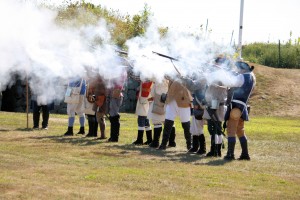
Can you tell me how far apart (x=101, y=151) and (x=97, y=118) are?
10.9 feet

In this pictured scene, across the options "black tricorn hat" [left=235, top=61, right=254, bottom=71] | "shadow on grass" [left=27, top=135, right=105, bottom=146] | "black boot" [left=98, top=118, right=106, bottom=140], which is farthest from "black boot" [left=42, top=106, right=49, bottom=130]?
"black tricorn hat" [left=235, top=61, right=254, bottom=71]

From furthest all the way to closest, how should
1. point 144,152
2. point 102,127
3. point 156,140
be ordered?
point 102,127
point 156,140
point 144,152

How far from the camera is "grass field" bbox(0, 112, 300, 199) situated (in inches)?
442

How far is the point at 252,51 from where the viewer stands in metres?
54.9

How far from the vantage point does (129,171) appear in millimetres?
13211

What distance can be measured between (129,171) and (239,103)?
3.74 meters

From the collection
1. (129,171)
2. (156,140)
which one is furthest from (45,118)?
(129,171)

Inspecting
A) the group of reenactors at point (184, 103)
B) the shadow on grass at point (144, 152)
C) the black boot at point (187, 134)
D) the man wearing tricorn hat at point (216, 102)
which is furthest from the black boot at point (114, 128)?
the man wearing tricorn hat at point (216, 102)

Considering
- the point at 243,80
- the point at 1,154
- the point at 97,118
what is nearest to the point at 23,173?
the point at 1,154

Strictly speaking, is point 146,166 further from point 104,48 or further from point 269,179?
point 104,48

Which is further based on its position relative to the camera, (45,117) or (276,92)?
(276,92)

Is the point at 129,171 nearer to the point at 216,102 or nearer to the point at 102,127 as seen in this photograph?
the point at 216,102

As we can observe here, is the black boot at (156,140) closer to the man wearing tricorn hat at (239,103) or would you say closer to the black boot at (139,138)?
the black boot at (139,138)

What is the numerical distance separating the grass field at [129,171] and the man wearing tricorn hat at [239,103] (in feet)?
1.60
